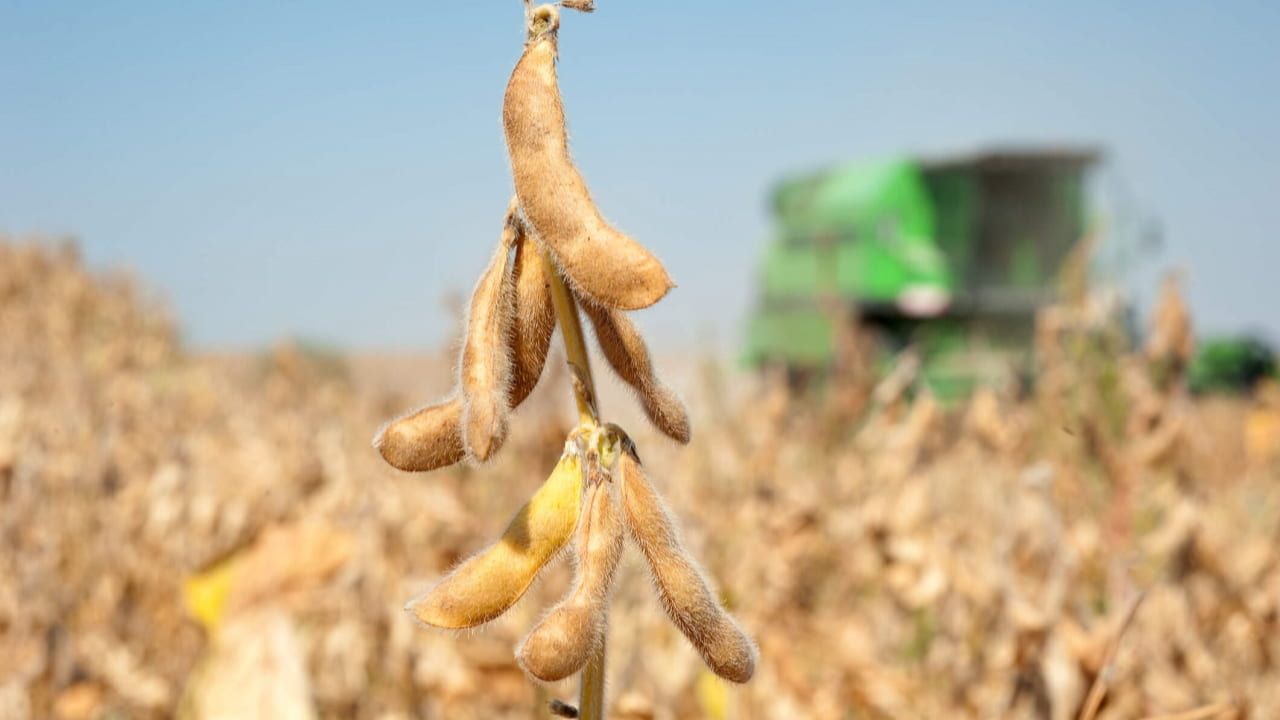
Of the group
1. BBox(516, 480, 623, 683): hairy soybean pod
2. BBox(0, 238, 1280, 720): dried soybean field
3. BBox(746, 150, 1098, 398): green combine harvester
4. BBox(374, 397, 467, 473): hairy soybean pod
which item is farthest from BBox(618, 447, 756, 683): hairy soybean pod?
BBox(746, 150, 1098, 398): green combine harvester

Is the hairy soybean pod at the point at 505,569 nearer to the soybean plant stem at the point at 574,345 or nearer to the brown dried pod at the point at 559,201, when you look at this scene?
the soybean plant stem at the point at 574,345

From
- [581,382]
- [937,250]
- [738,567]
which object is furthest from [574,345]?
[937,250]

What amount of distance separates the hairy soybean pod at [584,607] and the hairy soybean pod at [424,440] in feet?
0.35

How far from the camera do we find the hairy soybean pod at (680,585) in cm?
89

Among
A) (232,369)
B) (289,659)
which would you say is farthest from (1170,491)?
(232,369)

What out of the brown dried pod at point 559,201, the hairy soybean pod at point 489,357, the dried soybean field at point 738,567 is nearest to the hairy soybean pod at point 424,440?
the hairy soybean pod at point 489,357

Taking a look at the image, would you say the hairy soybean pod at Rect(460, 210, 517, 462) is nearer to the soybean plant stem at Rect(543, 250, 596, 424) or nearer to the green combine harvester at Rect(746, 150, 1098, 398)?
the soybean plant stem at Rect(543, 250, 596, 424)

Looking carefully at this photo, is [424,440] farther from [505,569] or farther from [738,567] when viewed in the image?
[738,567]

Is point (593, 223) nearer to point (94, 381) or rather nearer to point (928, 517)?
point (928, 517)

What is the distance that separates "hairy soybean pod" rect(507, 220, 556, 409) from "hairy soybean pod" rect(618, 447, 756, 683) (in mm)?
107

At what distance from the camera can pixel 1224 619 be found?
2.96 m

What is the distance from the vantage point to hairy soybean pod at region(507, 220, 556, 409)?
3.12 ft

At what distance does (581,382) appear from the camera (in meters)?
0.90

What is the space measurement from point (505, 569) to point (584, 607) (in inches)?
3.2
